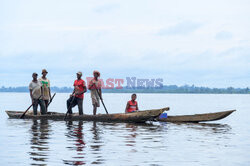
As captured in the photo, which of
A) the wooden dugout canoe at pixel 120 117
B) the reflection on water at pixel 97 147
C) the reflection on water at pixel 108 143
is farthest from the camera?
the wooden dugout canoe at pixel 120 117

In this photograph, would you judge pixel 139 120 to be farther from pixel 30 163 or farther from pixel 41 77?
pixel 30 163

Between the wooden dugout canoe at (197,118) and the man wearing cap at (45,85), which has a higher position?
the man wearing cap at (45,85)

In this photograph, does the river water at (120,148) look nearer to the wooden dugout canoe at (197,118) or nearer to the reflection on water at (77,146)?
the reflection on water at (77,146)

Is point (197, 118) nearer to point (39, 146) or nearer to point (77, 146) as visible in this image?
point (77, 146)

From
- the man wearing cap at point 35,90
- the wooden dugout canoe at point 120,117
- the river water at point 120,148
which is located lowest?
the river water at point 120,148

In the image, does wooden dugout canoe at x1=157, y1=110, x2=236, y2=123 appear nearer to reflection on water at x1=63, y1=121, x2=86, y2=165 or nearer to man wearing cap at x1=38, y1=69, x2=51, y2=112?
man wearing cap at x1=38, y1=69, x2=51, y2=112

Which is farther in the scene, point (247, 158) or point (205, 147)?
point (205, 147)

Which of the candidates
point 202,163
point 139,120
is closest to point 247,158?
point 202,163

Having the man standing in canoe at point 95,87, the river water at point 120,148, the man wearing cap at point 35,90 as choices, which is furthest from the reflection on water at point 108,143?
the man wearing cap at point 35,90

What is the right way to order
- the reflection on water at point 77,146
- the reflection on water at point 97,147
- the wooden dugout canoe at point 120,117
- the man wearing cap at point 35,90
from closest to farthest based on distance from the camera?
1. the reflection on water at point 77,146
2. the reflection on water at point 97,147
3. the wooden dugout canoe at point 120,117
4. the man wearing cap at point 35,90

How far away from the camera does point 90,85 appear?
18.4 m

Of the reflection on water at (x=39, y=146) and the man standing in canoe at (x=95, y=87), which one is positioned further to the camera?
the man standing in canoe at (x=95, y=87)

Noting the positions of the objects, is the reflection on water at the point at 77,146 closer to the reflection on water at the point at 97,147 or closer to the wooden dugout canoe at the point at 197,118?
the reflection on water at the point at 97,147

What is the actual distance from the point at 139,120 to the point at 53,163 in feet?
32.4
